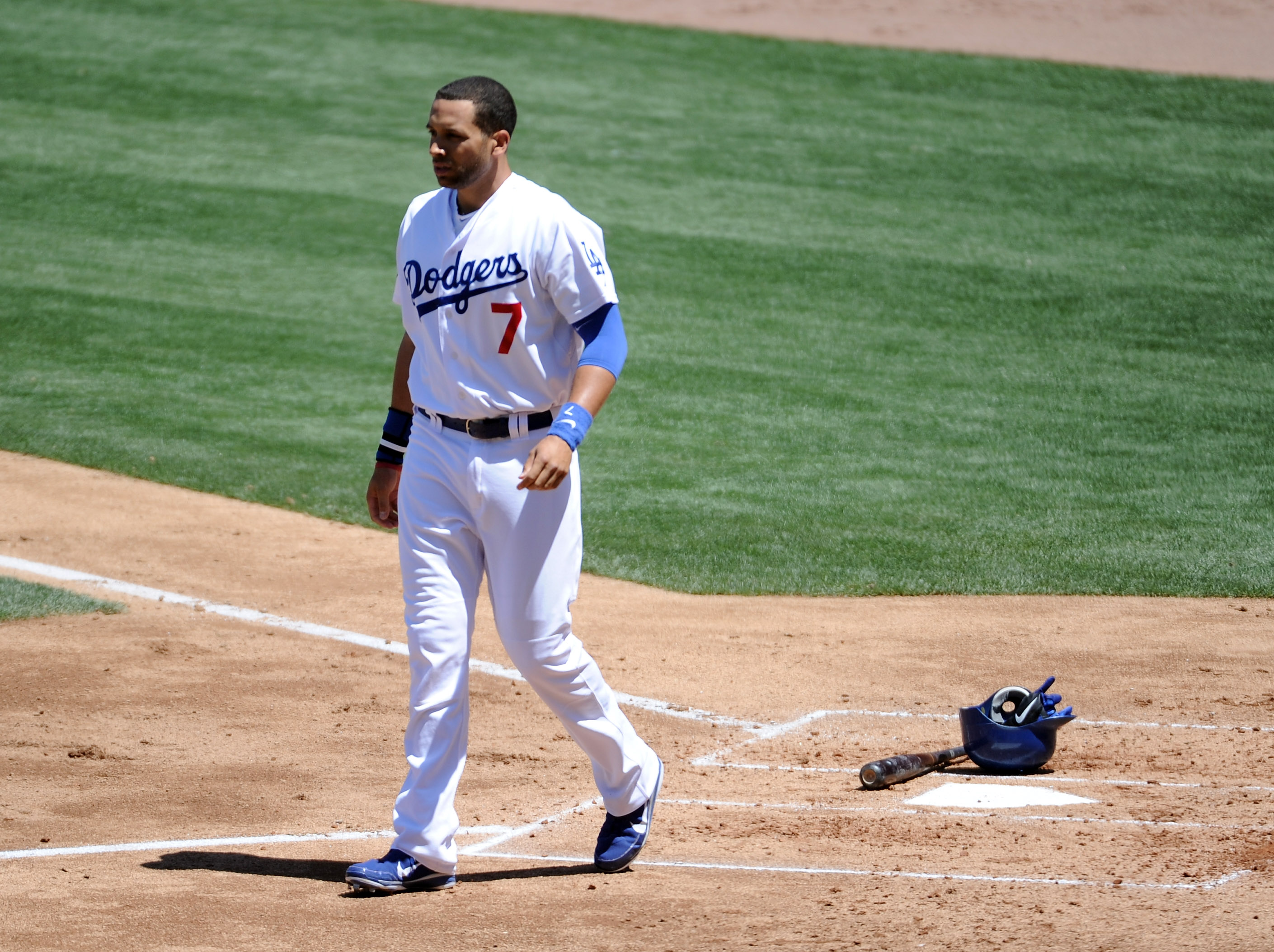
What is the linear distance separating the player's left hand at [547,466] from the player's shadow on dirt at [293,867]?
3.66 ft

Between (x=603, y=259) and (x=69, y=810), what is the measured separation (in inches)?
Answer: 93.7

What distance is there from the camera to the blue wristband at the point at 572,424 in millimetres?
3988

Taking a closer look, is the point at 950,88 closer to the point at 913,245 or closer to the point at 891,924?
the point at 913,245

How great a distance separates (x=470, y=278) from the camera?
4105 mm

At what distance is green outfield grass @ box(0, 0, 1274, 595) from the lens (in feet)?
31.1

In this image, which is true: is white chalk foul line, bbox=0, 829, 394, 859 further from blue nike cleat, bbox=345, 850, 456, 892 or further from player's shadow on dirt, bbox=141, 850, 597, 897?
blue nike cleat, bbox=345, 850, 456, 892

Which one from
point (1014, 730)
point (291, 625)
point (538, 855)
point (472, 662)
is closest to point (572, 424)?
point (538, 855)

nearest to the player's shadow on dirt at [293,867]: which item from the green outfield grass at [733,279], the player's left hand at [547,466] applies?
the player's left hand at [547,466]

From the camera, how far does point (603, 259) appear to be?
4.30 m

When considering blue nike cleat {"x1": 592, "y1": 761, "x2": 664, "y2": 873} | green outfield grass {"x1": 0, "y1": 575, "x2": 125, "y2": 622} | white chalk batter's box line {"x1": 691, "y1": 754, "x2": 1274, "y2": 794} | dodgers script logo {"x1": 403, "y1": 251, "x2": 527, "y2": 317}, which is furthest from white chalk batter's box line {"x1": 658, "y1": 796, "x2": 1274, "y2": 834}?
green outfield grass {"x1": 0, "y1": 575, "x2": 125, "y2": 622}

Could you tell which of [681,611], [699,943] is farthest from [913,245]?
[699,943]

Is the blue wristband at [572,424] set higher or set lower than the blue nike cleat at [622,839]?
higher

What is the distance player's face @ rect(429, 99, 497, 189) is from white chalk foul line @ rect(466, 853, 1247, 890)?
1.89m

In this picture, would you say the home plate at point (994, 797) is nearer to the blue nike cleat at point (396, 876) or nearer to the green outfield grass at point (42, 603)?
the blue nike cleat at point (396, 876)
